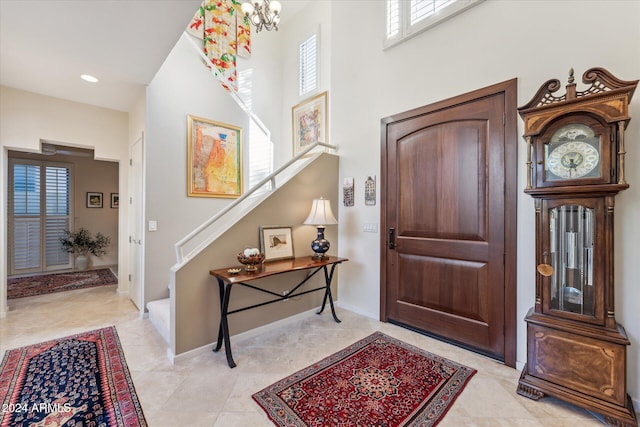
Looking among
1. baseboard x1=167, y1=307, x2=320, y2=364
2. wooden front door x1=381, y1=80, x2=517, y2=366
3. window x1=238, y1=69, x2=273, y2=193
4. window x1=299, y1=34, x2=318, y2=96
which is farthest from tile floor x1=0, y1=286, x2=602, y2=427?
window x1=299, y1=34, x2=318, y2=96

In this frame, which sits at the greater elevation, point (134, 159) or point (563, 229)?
point (134, 159)

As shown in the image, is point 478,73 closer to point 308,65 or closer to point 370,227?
point 370,227

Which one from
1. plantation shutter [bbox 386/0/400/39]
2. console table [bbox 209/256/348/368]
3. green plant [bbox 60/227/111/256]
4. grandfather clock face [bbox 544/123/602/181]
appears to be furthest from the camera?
green plant [bbox 60/227/111/256]

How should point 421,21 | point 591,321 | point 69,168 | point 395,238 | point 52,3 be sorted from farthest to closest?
point 69,168, point 395,238, point 421,21, point 52,3, point 591,321

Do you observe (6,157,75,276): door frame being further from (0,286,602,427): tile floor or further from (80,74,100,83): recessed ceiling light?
(80,74,100,83): recessed ceiling light

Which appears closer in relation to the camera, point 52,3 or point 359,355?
point 52,3

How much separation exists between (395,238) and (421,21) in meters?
2.32

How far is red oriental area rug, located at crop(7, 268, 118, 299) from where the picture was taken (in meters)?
4.29

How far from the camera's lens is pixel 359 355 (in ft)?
7.90

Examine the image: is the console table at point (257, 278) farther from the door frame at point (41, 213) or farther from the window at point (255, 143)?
the door frame at point (41, 213)

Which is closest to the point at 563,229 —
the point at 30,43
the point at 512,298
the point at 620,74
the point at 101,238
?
the point at 512,298

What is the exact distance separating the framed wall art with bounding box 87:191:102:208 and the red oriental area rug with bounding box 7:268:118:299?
1.62 m

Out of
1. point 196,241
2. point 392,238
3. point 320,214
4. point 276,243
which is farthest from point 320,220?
Answer: point 196,241

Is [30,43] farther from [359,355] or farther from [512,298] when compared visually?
[512,298]
